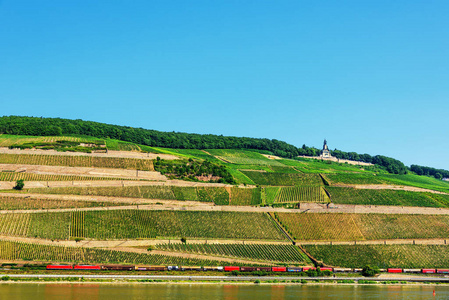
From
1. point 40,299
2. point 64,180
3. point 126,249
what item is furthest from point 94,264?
point 64,180

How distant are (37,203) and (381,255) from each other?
70479mm

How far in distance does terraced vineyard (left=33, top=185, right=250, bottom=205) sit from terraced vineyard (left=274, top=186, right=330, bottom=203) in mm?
6404

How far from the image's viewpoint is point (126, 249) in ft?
341

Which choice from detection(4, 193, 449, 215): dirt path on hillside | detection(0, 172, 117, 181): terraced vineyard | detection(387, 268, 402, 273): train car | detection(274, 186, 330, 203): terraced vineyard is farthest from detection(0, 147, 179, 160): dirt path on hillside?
detection(387, 268, 402, 273): train car

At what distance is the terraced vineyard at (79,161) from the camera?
13062 centimetres

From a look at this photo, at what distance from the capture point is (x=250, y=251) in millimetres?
110312

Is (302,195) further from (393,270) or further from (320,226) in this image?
(393,270)

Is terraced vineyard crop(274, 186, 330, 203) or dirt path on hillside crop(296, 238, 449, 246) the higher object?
terraced vineyard crop(274, 186, 330, 203)

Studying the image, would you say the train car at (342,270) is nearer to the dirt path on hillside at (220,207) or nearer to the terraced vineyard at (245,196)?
the dirt path on hillside at (220,207)

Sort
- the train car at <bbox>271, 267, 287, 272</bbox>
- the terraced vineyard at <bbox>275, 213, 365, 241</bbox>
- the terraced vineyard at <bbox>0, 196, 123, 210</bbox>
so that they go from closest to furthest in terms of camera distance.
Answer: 1. the train car at <bbox>271, 267, 287, 272</bbox>
2. the terraced vineyard at <bbox>0, 196, 123, 210</bbox>
3. the terraced vineyard at <bbox>275, 213, 365, 241</bbox>

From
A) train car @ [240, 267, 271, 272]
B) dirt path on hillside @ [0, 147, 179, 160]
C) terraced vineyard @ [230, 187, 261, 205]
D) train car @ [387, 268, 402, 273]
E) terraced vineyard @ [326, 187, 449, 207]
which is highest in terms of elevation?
dirt path on hillside @ [0, 147, 179, 160]

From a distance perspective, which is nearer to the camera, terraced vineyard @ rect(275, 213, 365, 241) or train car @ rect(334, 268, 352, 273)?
train car @ rect(334, 268, 352, 273)

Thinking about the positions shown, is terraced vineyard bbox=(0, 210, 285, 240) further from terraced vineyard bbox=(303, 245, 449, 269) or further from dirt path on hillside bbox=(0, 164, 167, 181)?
dirt path on hillside bbox=(0, 164, 167, 181)

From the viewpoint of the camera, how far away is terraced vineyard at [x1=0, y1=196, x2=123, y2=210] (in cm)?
10879
